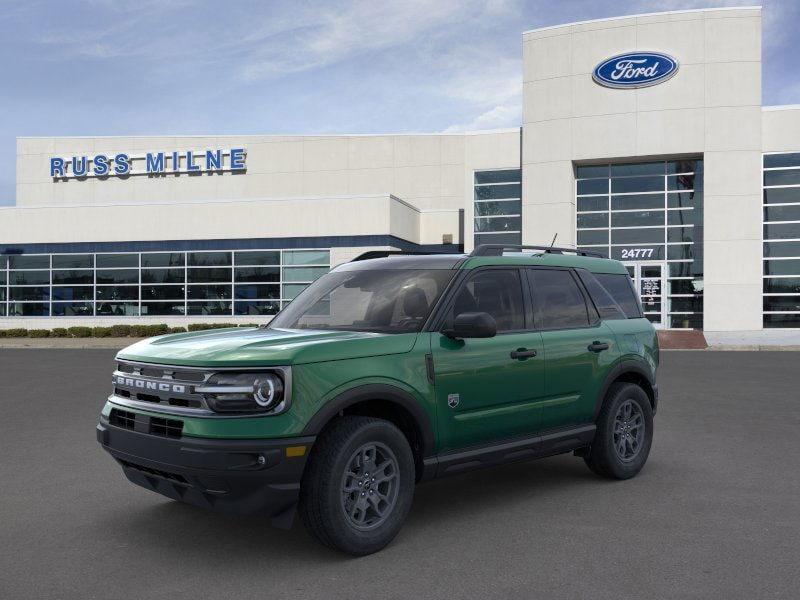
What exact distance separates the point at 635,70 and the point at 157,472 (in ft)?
105

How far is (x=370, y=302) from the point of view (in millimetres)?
6039

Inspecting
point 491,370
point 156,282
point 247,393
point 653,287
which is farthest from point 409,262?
point 156,282

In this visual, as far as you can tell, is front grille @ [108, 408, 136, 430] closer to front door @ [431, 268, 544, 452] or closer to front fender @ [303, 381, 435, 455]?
front fender @ [303, 381, 435, 455]

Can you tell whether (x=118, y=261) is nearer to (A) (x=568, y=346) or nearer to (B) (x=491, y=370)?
(A) (x=568, y=346)

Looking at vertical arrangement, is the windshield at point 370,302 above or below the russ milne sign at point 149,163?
below

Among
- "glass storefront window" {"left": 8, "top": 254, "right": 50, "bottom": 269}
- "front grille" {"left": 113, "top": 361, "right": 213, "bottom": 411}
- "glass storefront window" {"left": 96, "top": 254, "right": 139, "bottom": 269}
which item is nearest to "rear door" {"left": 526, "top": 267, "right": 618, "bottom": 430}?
"front grille" {"left": 113, "top": 361, "right": 213, "bottom": 411}

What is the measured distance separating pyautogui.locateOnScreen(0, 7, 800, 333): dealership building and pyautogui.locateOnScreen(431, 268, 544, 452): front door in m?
28.2

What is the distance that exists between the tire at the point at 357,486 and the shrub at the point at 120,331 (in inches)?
1230

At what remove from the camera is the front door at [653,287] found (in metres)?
33.6

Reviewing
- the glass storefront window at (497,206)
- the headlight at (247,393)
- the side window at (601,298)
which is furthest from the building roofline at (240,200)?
the headlight at (247,393)

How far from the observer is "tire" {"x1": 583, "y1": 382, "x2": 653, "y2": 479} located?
22.5 feet

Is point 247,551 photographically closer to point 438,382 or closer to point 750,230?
point 438,382

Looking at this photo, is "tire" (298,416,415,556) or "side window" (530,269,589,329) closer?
"tire" (298,416,415,556)

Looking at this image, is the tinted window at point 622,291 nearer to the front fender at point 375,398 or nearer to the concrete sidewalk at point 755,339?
the front fender at point 375,398
